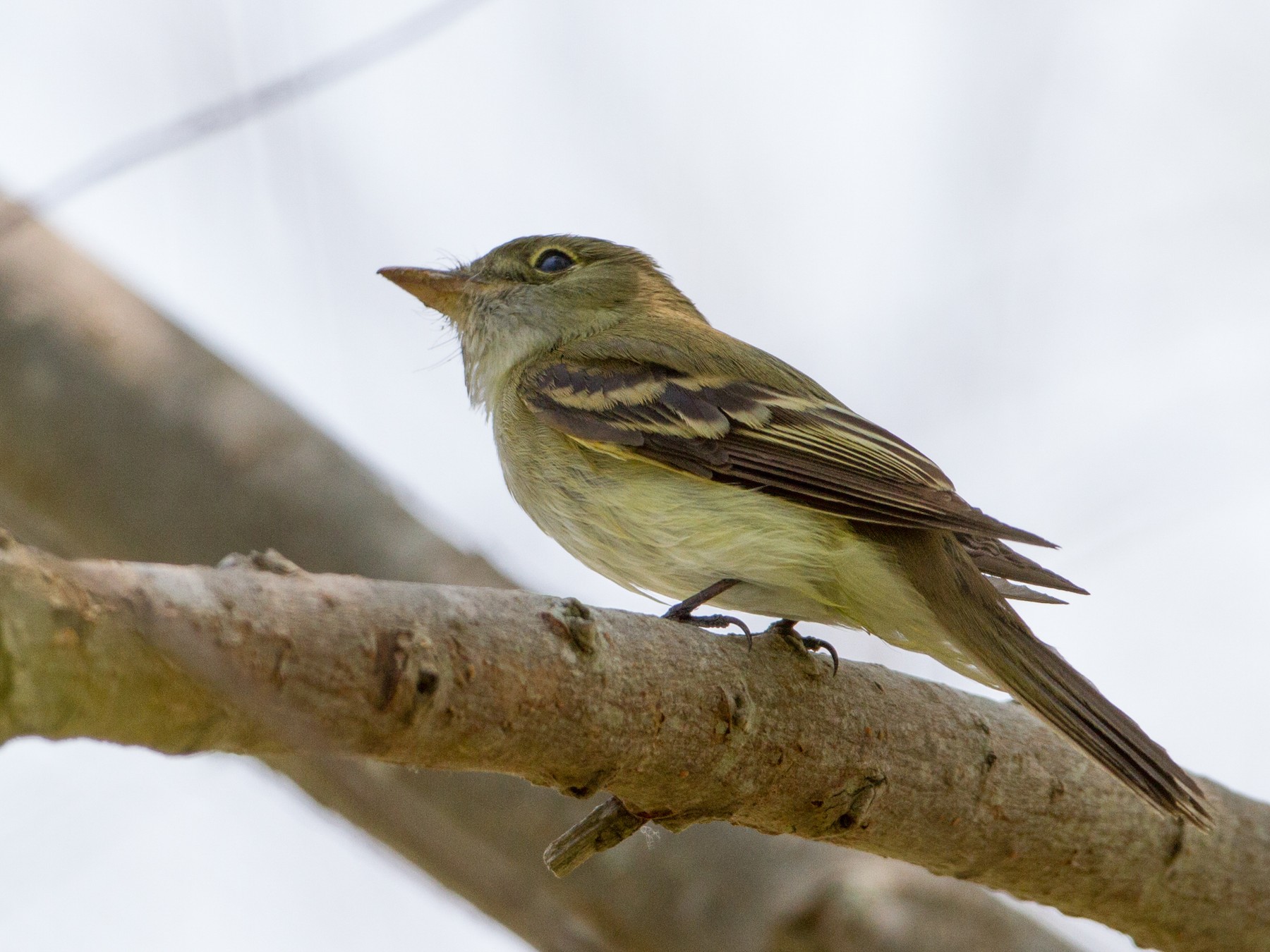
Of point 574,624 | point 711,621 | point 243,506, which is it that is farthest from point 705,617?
point 243,506

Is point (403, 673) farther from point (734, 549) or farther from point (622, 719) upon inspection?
point (734, 549)

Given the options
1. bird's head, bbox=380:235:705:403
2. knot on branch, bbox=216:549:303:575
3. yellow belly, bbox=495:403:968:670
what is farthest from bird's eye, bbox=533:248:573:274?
knot on branch, bbox=216:549:303:575

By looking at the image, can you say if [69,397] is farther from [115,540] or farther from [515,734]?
[515,734]

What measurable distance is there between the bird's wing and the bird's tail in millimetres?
208

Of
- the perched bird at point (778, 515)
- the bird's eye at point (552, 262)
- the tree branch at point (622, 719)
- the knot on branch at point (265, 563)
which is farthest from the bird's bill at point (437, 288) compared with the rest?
the knot on branch at point (265, 563)

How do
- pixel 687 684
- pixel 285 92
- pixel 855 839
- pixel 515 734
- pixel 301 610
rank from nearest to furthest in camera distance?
pixel 301 610 < pixel 515 734 < pixel 687 684 < pixel 855 839 < pixel 285 92

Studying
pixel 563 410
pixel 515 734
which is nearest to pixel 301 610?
pixel 515 734

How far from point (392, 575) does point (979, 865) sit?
240 cm

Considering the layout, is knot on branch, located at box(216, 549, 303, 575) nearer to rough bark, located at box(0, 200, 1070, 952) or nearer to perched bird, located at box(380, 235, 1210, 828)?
perched bird, located at box(380, 235, 1210, 828)

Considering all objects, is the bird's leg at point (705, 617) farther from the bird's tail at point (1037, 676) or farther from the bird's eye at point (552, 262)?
the bird's eye at point (552, 262)

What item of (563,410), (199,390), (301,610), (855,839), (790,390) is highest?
(790,390)

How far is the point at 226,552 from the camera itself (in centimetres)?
467

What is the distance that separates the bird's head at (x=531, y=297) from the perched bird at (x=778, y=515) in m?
0.42

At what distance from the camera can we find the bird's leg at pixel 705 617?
11.0 feet
